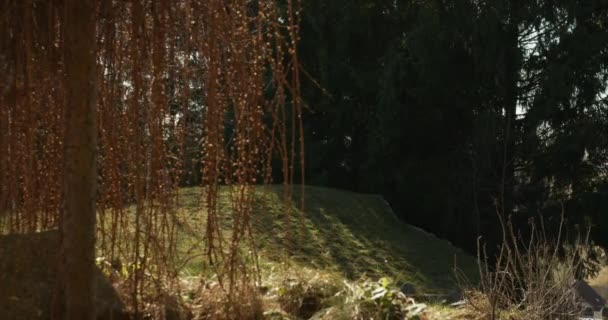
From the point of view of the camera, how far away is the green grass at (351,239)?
8.58 metres


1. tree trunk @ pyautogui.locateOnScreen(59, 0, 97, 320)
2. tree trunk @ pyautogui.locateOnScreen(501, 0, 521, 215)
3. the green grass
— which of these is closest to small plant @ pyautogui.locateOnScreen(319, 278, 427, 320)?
tree trunk @ pyautogui.locateOnScreen(59, 0, 97, 320)

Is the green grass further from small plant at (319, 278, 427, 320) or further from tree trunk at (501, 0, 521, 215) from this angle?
small plant at (319, 278, 427, 320)

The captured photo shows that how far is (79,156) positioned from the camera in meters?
2.81

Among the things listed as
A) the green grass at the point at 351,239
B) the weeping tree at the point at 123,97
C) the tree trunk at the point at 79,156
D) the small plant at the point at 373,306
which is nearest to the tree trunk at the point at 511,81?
the green grass at the point at 351,239

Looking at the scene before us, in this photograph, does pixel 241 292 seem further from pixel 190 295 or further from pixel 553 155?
pixel 553 155

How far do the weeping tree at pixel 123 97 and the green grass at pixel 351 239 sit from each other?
4034 millimetres

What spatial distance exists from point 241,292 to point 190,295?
0.49 metres

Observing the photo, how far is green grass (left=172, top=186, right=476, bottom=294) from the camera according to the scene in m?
8.58

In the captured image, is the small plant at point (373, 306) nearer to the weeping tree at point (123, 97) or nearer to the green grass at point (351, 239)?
the weeping tree at point (123, 97)

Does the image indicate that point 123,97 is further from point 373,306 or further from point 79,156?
point 373,306

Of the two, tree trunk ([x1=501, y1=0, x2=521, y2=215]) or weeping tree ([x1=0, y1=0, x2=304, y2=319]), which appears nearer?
weeping tree ([x1=0, y1=0, x2=304, y2=319])

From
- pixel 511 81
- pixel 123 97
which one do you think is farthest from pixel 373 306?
pixel 511 81

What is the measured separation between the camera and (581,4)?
12539mm

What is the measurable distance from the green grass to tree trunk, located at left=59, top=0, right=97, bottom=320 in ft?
14.2
